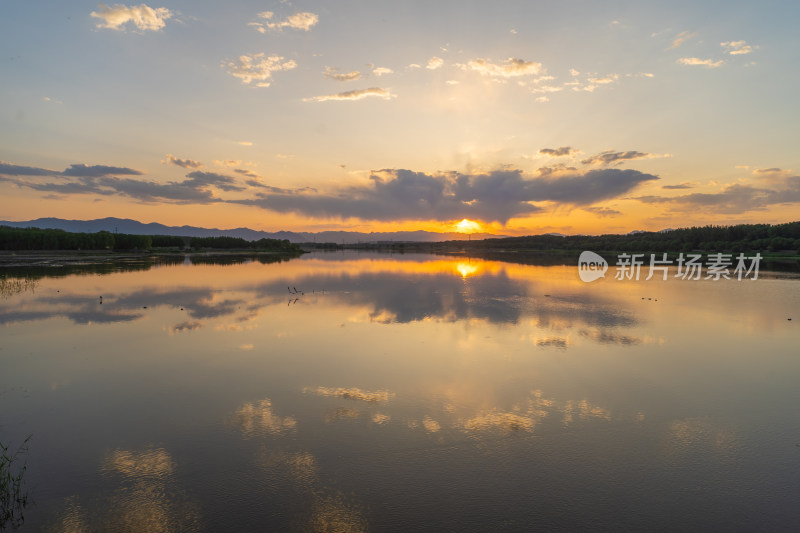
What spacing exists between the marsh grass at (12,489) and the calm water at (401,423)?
18 centimetres

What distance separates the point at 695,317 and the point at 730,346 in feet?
22.4

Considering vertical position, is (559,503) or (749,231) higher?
(749,231)

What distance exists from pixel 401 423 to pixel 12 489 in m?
7.10

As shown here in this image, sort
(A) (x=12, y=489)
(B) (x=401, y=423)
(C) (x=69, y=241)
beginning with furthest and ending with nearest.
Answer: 1. (C) (x=69, y=241)
2. (B) (x=401, y=423)
3. (A) (x=12, y=489)

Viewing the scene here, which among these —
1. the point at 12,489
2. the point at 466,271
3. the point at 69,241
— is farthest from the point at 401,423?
Answer: the point at 69,241

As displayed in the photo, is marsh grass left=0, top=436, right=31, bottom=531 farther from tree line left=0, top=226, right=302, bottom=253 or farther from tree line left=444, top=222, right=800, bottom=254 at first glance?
tree line left=444, top=222, right=800, bottom=254

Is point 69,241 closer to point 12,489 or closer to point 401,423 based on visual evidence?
point 12,489

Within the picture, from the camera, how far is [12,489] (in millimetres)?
6875

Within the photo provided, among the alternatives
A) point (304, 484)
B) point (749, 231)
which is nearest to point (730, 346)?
point (304, 484)

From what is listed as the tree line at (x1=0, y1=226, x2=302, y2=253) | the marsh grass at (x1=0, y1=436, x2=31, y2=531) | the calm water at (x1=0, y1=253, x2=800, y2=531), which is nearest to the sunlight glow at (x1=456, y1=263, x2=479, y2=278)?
the calm water at (x1=0, y1=253, x2=800, y2=531)

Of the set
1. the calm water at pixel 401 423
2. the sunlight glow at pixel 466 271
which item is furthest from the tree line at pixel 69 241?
the calm water at pixel 401 423

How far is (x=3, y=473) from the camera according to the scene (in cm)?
718

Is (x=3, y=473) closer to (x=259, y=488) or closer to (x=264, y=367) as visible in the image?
(x=259, y=488)

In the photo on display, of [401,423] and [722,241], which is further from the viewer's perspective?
[722,241]
